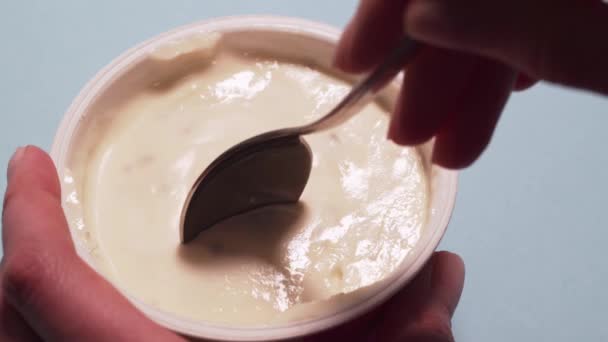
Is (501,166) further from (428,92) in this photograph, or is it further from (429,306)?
(428,92)

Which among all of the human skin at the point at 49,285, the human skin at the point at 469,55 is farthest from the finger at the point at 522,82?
the human skin at the point at 49,285

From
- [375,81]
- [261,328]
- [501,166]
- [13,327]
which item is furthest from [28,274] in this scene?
[501,166]

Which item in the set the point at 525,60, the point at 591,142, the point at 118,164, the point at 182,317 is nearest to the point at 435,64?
the point at 525,60

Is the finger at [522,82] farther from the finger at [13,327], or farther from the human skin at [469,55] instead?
the finger at [13,327]

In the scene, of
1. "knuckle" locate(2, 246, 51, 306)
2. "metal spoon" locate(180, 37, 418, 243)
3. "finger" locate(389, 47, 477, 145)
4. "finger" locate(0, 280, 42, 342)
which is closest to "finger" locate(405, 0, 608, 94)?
"finger" locate(389, 47, 477, 145)

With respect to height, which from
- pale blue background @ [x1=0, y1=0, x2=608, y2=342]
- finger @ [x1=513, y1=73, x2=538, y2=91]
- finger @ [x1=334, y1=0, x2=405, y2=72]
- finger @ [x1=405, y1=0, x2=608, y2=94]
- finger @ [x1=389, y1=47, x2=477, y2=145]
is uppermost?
finger @ [x1=405, y1=0, x2=608, y2=94]

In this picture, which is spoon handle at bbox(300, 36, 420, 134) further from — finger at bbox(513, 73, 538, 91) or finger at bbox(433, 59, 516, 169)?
finger at bbox(513, 73, 538, 91)
